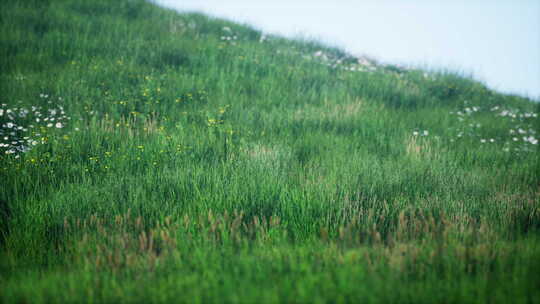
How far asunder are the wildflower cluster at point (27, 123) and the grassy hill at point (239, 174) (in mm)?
40

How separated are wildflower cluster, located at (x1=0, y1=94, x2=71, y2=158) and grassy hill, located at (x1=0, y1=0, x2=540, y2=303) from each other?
4 cm

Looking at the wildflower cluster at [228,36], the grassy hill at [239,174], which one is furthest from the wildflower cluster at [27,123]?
the wildflower cluster at [228,36]

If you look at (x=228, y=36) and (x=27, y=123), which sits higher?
(x=228, y=36)

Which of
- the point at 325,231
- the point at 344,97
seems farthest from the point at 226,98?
the point at 325,231

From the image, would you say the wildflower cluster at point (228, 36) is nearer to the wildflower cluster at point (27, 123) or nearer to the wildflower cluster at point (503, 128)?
the wildflower cluster at point (27, 123)

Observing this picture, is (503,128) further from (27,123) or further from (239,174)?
(27,123)

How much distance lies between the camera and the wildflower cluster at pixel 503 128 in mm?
5785

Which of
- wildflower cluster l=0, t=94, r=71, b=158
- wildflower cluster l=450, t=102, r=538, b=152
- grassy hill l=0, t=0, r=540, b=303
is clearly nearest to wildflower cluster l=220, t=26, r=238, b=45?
grassy hill l=0, t=0, r=540, b=303

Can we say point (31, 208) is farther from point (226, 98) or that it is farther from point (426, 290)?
point (226, 98)

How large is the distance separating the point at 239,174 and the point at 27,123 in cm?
355

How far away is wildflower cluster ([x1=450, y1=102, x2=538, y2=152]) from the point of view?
5.79 metres

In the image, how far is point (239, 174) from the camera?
11.6 feet

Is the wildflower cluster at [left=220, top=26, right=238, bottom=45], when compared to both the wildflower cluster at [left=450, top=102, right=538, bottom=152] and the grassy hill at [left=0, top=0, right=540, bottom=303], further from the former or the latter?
the wildflower cluster at [left=450, top=102, right=538, bottom=152]

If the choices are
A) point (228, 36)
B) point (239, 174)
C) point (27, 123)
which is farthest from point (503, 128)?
point (27, 123)
